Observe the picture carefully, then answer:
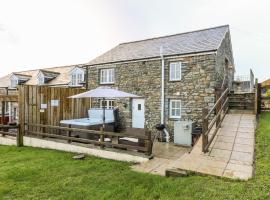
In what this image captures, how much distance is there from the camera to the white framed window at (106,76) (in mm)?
14402

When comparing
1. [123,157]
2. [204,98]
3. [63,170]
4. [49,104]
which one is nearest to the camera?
[63,170]

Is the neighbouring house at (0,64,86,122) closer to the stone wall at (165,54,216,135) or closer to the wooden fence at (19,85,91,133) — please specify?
the wooden fence at (19,85,91,133)

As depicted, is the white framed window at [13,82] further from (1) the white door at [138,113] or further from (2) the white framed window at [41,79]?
(1) the white door at [138,113]

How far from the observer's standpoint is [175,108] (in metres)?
11.9

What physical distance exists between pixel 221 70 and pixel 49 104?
10.7 meters

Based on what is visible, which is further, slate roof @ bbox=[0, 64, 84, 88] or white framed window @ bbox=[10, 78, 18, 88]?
white framed window @ bbox=[10, 78, 18, 88]

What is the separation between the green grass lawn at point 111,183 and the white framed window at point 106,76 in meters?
8.46

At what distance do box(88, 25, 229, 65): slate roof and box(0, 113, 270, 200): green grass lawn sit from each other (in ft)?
21.2

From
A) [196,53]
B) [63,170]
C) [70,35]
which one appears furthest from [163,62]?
[70,35]

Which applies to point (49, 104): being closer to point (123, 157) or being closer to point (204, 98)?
point (123, 157)

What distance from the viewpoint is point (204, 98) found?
1062cm

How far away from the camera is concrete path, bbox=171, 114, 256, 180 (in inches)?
195

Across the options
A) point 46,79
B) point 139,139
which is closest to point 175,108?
point 139,139

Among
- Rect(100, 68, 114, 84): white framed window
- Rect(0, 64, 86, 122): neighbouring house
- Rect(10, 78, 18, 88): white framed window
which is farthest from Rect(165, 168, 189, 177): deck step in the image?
Rect(10, 78, 18, 88): white framed window
